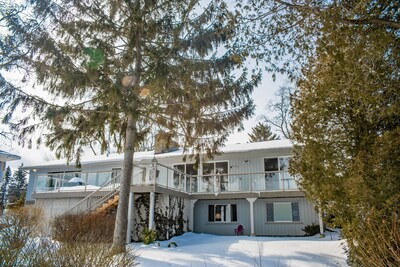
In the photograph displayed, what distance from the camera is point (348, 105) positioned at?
23.8 feet

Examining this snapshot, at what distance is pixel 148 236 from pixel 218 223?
234 inches

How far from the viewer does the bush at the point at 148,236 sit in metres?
12.8

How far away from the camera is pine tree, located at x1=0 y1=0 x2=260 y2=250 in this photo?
9.47 metres

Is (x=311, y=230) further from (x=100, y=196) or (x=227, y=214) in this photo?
(x=100, y=196)

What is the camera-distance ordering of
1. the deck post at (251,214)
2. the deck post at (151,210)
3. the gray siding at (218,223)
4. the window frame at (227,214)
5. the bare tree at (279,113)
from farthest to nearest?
the bare tree at (279,113) → the window frame at (227,214) → the gray siding at (218,223) → the deck post at (251,214) → the deck post at (151,210)

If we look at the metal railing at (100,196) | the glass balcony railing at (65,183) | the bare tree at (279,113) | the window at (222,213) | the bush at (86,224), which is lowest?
the bush at (86,224)

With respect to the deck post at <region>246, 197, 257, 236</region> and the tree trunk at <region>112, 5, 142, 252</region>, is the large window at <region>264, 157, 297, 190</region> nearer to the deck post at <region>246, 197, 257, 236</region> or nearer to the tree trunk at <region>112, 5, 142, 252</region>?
the deck post at <region>246, 197, 257, 236</region>

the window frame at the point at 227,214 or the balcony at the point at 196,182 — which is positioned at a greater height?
the balcony at the point at 196,182

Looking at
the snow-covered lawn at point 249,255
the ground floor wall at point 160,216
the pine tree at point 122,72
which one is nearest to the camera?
the snow-covered lawn at point 249,255

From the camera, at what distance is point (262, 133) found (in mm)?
42938

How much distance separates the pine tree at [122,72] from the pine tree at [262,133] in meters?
30.9

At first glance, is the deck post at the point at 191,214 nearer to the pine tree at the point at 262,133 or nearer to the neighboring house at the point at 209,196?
the neighboring house at the point at 209,196

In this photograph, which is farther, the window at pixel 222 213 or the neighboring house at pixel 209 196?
the window at pixel 222 213

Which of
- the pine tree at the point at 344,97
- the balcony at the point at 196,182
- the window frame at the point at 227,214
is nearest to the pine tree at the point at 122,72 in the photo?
the pine tree at the point at 344,97
